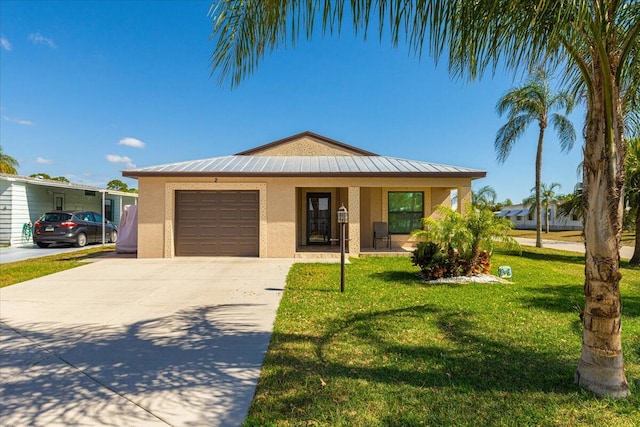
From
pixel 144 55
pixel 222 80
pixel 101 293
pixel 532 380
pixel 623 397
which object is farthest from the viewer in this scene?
pixel 144 55

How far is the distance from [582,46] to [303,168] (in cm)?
1023

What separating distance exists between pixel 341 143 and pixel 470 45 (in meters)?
14.9

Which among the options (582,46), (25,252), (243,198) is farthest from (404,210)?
(25,252)

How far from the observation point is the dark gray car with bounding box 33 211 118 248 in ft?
49.1

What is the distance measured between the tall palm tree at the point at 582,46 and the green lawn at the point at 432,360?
0.58m

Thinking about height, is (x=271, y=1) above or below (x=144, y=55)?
below

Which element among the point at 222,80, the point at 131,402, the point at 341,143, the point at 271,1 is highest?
the point at 341,143

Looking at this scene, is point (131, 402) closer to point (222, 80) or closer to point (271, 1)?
point (222, 80)

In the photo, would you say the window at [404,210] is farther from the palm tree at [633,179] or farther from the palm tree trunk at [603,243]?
the palm tree trunk at [603,243]

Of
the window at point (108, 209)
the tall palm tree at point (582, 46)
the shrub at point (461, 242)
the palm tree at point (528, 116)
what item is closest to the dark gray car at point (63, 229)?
the window at point (108, 209)

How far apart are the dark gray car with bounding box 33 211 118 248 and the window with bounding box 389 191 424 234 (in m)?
12.2

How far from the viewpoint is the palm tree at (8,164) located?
2758 centimetres

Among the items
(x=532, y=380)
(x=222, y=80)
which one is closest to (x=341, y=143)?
(x=222, y=80)

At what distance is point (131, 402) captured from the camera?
3.02 m
